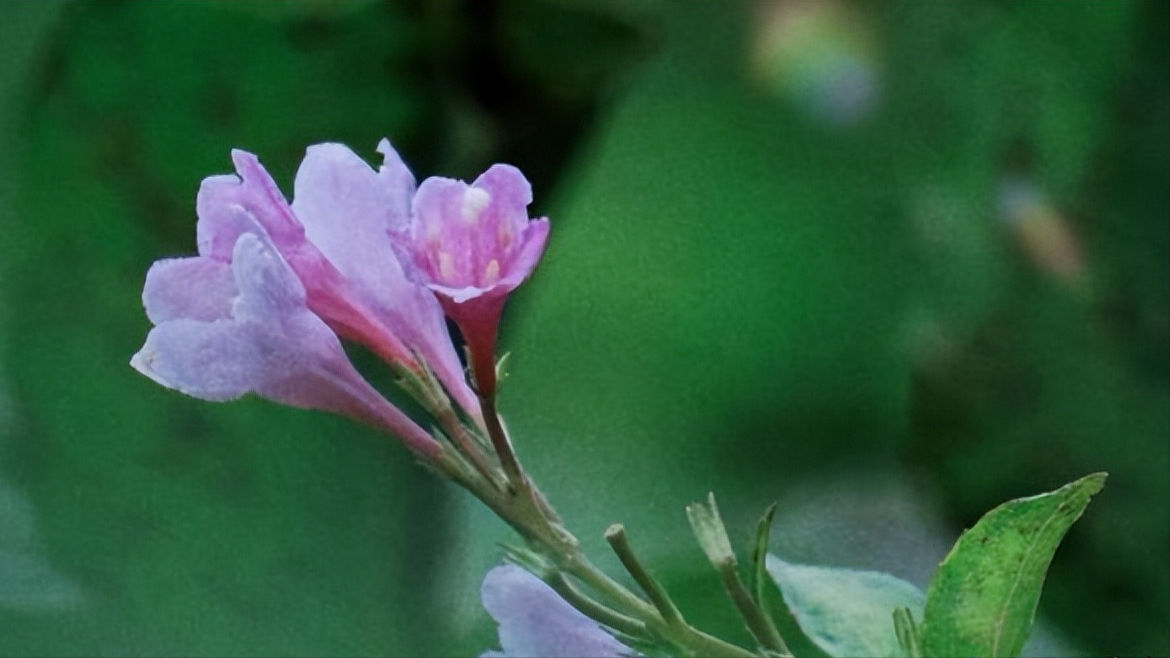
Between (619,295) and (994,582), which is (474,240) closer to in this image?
(994,582)

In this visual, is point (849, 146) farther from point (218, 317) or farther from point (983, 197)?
point (218, 317)

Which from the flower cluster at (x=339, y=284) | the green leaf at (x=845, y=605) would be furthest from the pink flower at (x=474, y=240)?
the green leaf at (x=845, y=605)

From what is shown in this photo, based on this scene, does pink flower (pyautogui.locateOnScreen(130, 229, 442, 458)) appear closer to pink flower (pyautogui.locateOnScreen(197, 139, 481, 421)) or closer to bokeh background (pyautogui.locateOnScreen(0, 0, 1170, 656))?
pink flower (pyautogui.locateOnScreen(197, 139, 481, 421))

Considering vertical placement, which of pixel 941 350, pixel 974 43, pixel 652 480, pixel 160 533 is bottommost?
pixel 160 533

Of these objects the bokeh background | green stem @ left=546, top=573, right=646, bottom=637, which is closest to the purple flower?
green stem @ left=546, top=573, right=646, bottom=637

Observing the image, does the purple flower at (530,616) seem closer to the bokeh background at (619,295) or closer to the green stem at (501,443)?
the green stem at (501,443)

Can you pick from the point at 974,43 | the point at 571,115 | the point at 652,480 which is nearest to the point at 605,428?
the point at 652,480
